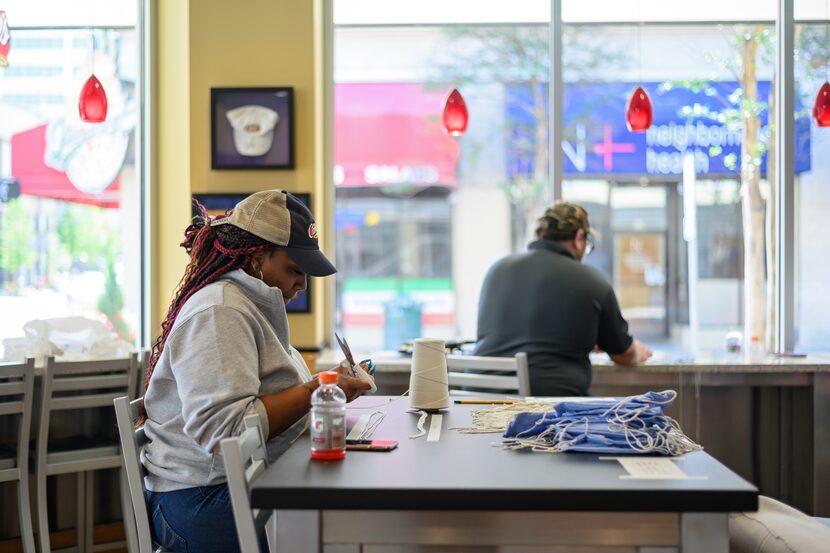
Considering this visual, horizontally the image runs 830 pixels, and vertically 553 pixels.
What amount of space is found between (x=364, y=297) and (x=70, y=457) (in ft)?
5.64

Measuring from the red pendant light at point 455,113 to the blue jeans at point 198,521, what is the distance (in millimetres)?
2728

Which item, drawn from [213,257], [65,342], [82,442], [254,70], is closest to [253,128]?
[254,70]

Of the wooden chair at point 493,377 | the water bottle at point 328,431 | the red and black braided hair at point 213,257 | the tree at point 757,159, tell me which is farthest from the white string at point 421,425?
the tree at point 757,159

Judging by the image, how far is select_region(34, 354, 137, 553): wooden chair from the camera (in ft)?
11.7

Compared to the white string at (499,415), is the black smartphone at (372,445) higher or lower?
higher

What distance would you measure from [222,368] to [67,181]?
2962 millimetres

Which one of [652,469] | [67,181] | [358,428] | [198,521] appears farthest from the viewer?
[67,181]

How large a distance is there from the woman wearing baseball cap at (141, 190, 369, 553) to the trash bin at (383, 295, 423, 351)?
2.50m

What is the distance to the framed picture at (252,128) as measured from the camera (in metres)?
4.33

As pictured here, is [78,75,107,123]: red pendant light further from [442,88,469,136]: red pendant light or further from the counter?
[442,88,469,136]: red pendant light

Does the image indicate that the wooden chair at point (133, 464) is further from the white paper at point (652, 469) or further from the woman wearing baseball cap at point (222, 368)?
the white paper at point (652, 469)

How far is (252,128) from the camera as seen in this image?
432cm

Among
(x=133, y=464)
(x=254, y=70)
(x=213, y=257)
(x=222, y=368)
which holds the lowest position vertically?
(x=133, y=464)

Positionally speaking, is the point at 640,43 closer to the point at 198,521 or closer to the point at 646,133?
the point at 646,133
